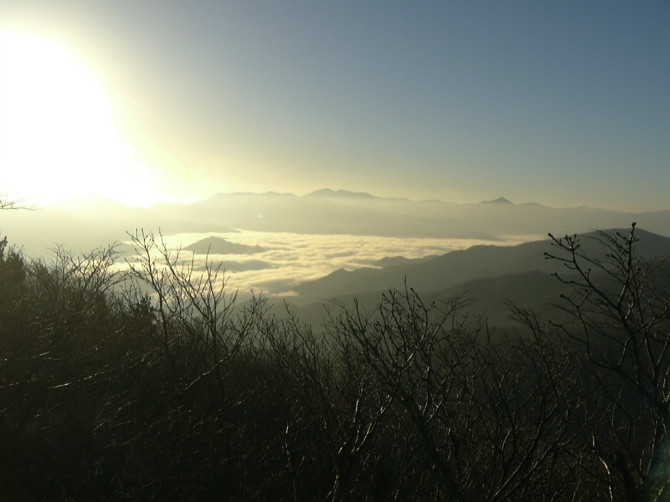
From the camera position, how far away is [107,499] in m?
10.3

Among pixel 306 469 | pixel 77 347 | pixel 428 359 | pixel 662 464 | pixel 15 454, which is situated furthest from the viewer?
pixel 77 347

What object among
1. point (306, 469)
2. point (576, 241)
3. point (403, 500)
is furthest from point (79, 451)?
point (576, 241)

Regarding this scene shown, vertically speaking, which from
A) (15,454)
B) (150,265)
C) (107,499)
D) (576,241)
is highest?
(576,241)

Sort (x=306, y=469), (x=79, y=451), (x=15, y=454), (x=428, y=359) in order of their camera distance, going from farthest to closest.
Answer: (x=306, y=469)
(x=79, y=451)
(x=15, y=454)
(x=428, y=359)

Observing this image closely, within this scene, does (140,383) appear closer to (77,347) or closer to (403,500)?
(77,347)

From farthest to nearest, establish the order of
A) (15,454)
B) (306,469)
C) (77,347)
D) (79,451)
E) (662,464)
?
(77,347) → (306,469) → (79,451) → (15,454) → (662,464)

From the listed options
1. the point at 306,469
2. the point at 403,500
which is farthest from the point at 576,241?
the point at 306,469

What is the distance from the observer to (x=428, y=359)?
30.8ft

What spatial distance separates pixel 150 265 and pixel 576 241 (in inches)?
561

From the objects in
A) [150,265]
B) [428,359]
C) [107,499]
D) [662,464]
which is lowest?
[107,499]

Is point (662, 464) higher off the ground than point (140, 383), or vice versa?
point (662, 464)

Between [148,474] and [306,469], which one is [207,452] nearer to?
[148,474]

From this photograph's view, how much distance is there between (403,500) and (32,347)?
11579 millimetres

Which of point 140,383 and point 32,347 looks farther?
point 140,383
